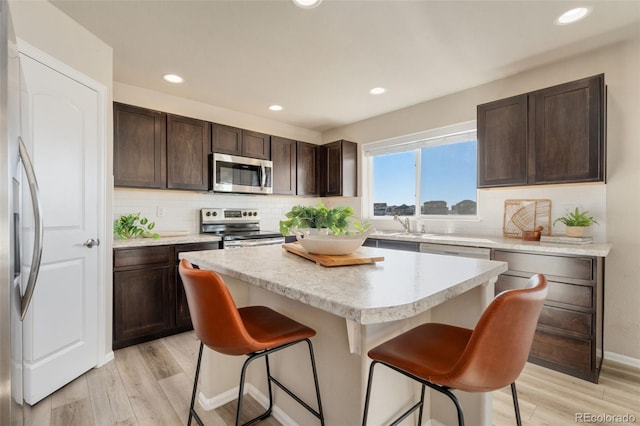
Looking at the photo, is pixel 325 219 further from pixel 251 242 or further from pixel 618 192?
pixel 618 192

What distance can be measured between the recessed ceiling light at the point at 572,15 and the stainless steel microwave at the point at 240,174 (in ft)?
10.0

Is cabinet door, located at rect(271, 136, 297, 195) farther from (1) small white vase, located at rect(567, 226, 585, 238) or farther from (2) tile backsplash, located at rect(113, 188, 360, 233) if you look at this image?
(1) small white vase, located at rect(567, 226, 585, 238)

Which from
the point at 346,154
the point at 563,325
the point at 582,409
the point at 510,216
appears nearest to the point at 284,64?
the point at 346,154

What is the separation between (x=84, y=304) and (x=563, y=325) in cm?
346

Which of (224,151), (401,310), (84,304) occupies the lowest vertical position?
(84,304)

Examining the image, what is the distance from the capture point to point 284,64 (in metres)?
2.69

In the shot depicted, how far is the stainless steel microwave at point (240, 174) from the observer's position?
3414 millimetres

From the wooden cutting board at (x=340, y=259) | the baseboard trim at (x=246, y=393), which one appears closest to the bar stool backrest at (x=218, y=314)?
the wooden cutting board at (x=340, y=259)

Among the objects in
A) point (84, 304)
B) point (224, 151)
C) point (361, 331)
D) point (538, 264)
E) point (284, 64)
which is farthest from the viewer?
point (224, 151)

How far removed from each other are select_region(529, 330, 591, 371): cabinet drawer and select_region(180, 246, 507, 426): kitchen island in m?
1.27

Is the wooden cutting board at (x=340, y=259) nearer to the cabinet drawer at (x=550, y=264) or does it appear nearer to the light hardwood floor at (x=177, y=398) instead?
the light hardwood floor at (x=177, y=398)

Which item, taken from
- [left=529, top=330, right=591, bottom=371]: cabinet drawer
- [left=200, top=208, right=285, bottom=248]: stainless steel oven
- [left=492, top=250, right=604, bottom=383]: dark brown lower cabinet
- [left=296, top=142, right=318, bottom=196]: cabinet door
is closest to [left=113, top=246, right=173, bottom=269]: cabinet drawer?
[left=200, top=208, right=285, bottom=248]: stainless steel oven

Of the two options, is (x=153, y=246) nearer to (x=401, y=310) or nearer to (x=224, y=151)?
(x=224, y=151)

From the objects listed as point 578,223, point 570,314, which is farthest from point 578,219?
point 570,314
